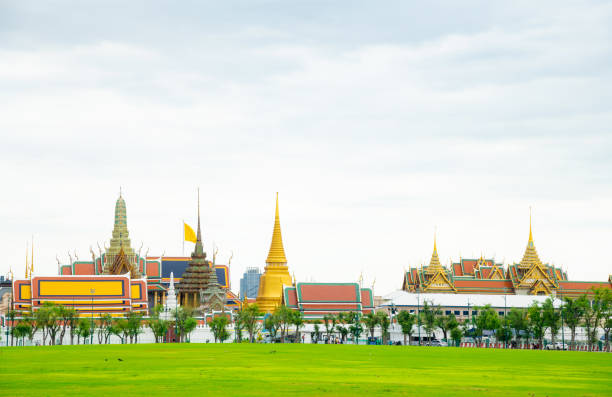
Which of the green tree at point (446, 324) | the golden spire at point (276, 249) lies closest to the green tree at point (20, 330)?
the green tree at point (446, 324)

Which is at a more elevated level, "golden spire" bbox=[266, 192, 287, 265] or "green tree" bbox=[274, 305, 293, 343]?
"golden spire" bbox=[266, 192, 287, 265]

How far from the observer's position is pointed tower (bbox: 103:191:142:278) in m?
132

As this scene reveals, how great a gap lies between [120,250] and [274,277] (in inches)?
943

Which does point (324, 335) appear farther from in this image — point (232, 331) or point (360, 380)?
point (360, 380)

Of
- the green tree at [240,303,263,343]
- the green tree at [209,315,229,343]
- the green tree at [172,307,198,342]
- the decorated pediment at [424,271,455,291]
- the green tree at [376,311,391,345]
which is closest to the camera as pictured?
the green tree at [376,311,391,345]

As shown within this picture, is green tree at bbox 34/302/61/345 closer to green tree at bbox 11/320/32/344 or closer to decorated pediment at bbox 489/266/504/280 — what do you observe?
green tree at bbox 11/320/32/344

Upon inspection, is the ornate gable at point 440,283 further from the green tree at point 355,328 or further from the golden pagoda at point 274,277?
the green tree at point 355,328

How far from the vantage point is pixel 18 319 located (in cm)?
9712

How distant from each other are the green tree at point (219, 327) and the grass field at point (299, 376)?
38.8m

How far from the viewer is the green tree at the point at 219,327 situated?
95.6 m

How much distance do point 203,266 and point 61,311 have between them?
1555 inches

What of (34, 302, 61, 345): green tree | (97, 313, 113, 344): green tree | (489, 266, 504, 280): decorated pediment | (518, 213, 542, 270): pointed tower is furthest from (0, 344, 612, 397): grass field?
(489, 266, 504, 280): decorated pediment

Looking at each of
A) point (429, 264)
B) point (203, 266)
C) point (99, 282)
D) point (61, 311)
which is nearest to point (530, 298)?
point (429, 264)

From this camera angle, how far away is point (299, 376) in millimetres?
40156
